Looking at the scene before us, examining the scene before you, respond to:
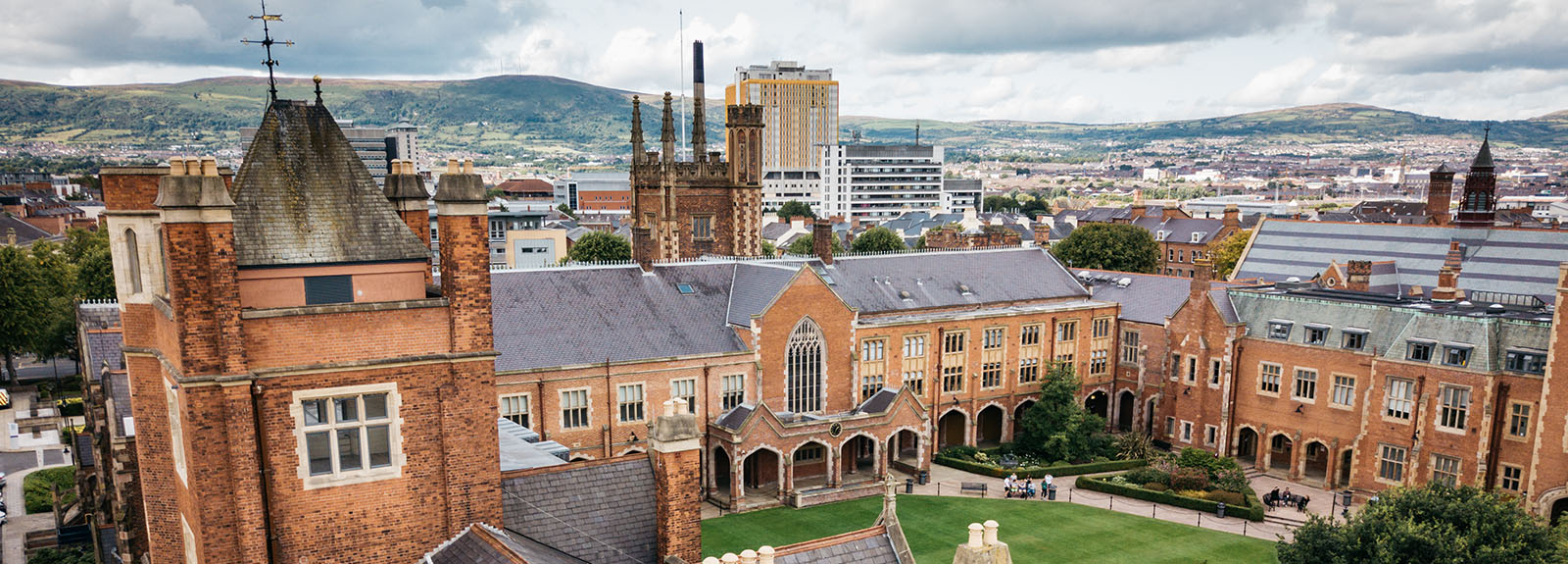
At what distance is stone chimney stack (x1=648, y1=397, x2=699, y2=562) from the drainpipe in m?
7.29

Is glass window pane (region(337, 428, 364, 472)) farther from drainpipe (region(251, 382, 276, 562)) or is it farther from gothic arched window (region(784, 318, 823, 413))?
gothic arched window (region(784, 318, 823, 413))

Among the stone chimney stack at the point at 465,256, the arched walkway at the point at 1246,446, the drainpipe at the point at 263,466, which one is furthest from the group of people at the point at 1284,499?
the drainpipe at the point at 263,466

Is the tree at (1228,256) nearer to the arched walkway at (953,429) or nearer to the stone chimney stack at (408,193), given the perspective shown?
the arched walkway at (953,429)

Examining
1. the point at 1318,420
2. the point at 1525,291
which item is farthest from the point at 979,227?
Result: the point at 1318,420

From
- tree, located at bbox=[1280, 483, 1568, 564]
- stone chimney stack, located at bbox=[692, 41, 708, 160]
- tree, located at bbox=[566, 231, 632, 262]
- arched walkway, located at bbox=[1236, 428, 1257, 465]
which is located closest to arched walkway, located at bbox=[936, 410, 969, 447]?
arched walkway, located at bbox=[1236, 428, 1257, 465]

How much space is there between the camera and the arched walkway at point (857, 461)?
48000mm

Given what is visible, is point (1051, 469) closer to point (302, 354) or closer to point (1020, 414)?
point (1020, 414)

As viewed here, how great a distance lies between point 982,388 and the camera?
2203 inches

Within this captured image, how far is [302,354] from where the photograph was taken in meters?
16.2

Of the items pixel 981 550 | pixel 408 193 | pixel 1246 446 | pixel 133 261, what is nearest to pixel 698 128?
pixel 1246 446

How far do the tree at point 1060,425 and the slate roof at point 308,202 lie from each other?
43208 millimetres

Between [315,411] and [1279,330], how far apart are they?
5100 centimetres

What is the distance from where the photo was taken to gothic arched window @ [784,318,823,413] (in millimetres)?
48344

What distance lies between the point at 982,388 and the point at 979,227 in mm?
79771
